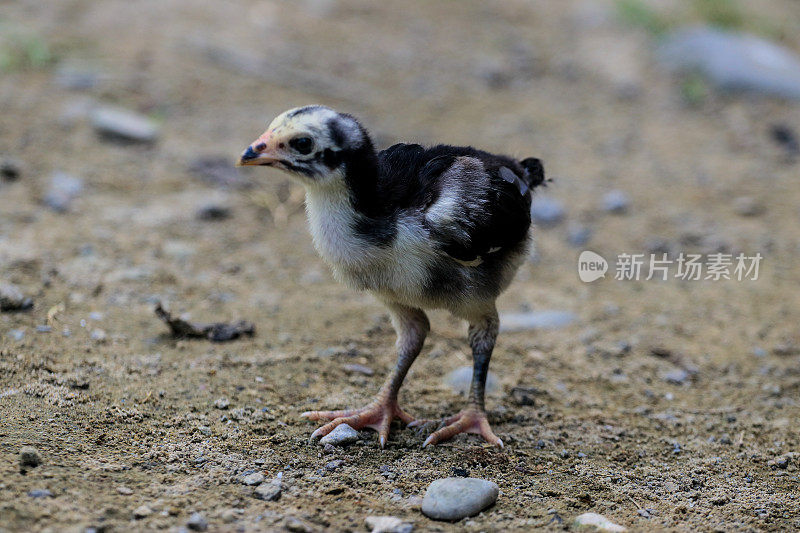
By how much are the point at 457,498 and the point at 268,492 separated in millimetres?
767

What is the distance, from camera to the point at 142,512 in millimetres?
3033

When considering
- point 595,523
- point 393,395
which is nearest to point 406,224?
point 393,395

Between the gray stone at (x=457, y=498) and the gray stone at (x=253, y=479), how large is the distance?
0.69 m

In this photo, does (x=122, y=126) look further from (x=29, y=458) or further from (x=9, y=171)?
(x=29, y=458)

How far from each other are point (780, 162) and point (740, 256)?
6.25 ft

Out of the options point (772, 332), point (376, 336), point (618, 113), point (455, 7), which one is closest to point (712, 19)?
point (618, 113)

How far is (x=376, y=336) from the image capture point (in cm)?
520

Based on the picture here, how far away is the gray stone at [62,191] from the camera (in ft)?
19.7

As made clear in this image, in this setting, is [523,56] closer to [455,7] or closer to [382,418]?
[455,7]

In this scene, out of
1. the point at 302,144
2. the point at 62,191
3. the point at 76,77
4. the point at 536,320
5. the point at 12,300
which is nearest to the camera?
the point at 302,144

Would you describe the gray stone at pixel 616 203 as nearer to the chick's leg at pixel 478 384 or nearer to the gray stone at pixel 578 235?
the gray stone at pixel 578 235

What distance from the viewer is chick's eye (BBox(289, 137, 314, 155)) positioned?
3.58 metres
